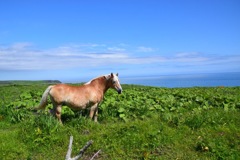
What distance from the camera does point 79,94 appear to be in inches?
433

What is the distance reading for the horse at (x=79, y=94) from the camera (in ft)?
35.0

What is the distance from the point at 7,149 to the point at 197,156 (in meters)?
6.08

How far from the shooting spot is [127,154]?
8555 mm

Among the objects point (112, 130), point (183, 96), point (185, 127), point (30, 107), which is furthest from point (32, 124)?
point (183, 96)

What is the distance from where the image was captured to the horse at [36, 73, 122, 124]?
1066 centimetres

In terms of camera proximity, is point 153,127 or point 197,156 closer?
point 197,156

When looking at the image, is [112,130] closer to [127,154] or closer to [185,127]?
[127,154]

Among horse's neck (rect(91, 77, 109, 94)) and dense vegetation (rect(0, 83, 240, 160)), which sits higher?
horse's neck (rect(91, 77, 109, 94))

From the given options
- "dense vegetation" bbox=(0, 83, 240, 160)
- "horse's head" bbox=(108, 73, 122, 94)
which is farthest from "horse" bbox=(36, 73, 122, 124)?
"dense vegetation" bbox=(0, 83, 240, 160)

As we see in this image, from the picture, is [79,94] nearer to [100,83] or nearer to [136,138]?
[100,83]

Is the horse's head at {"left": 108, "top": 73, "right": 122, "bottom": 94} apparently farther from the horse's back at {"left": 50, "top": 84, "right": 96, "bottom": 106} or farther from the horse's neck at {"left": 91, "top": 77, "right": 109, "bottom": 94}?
the horse's back at {"left": 50, "top": 84, "right": 96, "bottom": 106}

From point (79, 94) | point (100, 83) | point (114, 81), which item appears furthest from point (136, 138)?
point (100, 83)

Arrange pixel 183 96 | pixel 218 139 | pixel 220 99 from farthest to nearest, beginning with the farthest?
pixel 183 96
pixel 220 99
pixel 218 139

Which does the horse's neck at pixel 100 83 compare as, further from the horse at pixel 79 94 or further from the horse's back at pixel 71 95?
the horse's back at pixel 71 95
